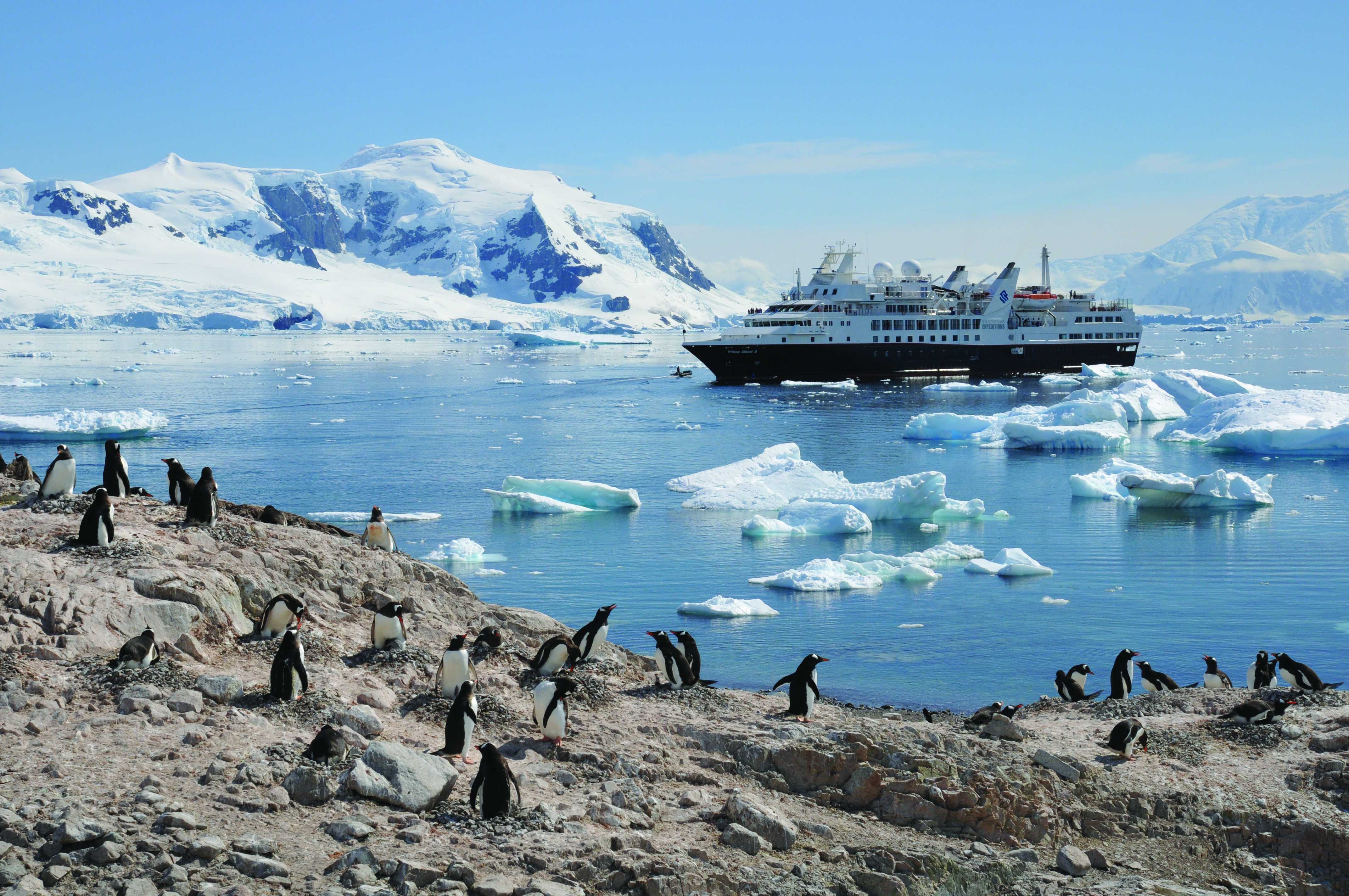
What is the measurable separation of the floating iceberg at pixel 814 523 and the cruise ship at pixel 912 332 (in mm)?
43417

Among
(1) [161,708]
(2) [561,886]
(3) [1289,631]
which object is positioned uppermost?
(1) [161,708]

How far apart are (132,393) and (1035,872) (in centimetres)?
5834

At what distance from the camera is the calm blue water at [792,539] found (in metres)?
16.7

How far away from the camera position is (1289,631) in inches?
691

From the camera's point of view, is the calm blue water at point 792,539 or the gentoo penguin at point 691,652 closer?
the gentoo penguin at point 691,652

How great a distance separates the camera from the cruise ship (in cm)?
6975

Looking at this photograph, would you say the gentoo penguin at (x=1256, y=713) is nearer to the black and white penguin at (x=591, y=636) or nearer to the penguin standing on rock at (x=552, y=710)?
the black and white penguin at (x=591, y=636)

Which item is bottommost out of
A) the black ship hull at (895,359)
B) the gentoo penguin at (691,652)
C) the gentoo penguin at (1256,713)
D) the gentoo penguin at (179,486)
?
the gentoo penguin at (1256,713)

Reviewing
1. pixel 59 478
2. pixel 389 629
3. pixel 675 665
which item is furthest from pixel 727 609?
pixel 59 478

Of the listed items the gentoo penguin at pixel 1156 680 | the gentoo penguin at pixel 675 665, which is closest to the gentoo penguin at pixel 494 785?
the gentoo penguin at pixel 675 665

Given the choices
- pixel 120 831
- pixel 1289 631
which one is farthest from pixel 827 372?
pixel 120 831

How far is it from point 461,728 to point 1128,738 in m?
5.55

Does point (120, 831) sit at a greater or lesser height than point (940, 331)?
lesser

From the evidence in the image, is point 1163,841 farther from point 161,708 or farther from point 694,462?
point 694,462
